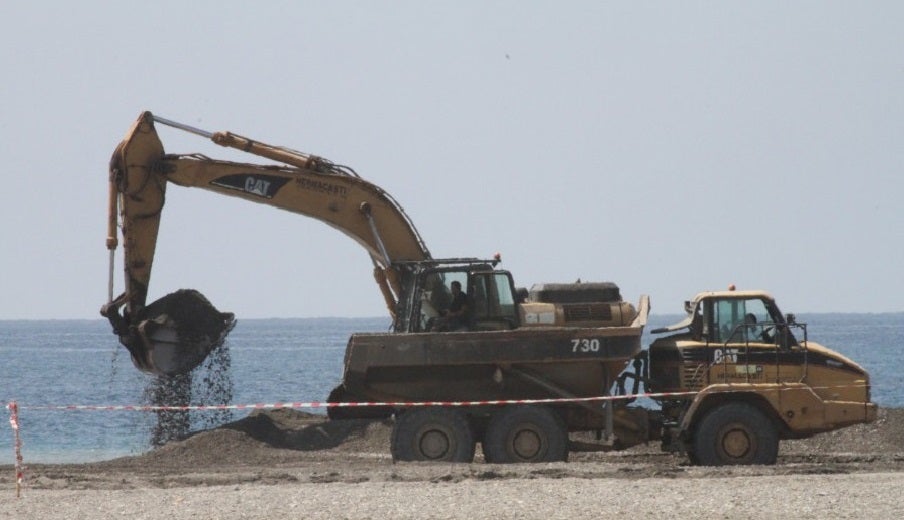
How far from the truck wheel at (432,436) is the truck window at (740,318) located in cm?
383

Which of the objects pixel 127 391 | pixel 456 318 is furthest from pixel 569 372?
pixel 127 391

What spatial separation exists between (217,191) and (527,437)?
6.13 m

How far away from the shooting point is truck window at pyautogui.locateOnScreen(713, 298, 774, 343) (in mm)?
22125

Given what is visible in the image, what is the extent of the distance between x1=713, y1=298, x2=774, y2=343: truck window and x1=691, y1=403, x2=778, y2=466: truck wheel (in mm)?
1085

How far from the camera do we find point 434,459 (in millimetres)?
21672

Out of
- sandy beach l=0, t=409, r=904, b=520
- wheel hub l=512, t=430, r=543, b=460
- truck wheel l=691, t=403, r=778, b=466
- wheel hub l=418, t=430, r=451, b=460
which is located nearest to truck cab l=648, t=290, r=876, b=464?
Answer: truck wheel l=691, t=403, r=778, b=466

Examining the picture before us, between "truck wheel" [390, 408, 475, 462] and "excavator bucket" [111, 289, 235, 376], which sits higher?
"excavator bucket" [111, 289, 235, 376]

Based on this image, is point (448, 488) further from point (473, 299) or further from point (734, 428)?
point (734, 428)

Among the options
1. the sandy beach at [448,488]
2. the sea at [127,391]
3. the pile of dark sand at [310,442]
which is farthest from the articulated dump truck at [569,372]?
the sea at [127,391]

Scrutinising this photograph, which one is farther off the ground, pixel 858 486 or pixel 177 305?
pixel 177 305

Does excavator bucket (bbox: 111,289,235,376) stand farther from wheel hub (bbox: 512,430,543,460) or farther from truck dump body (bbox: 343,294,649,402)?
wheel hub (bbox: 512,430,543,460)

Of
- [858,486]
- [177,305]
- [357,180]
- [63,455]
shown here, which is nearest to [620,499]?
[858,486]

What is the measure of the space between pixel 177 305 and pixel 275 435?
10.5 ft

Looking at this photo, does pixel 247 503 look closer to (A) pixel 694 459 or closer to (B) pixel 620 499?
(B) pixel 620 499
